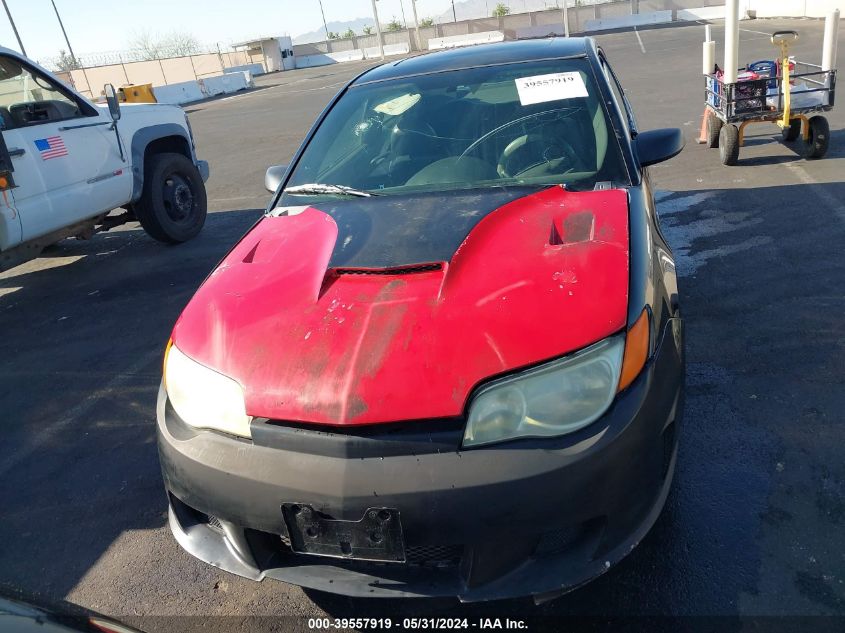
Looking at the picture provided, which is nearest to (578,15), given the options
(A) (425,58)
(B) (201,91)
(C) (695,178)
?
(B) (201,91)

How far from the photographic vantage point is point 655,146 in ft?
9.95

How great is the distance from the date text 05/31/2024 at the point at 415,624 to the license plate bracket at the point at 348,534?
47 centimetres

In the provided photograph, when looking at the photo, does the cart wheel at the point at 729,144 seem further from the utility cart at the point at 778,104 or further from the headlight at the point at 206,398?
the headlight at the point at 206,398

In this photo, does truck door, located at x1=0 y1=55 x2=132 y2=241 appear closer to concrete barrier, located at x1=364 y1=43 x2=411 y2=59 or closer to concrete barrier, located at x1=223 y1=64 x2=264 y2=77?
concrete barrier, located at x1=223 y1=64 x2=264 y2=77

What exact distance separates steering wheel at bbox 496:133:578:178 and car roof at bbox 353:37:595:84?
581 millimetres

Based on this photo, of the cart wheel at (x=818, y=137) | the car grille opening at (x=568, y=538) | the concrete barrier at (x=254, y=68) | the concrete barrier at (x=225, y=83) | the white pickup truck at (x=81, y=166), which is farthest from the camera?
the concrete barrier at (x=254, y=68)

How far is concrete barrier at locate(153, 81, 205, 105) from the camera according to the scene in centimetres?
3416

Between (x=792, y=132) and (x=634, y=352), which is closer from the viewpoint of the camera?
(x=634, y=352)

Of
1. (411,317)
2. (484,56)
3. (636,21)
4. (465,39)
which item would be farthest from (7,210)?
(465,39)

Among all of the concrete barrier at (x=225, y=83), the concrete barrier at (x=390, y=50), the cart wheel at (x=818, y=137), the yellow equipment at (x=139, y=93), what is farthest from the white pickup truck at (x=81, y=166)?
the concrete barrier at (x=390, y=50)

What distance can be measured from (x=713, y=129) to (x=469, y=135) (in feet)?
19.4

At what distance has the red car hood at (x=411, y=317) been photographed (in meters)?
1.81

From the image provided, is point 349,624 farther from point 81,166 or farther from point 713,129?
point 713,129

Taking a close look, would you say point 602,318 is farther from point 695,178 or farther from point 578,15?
point 578,15
